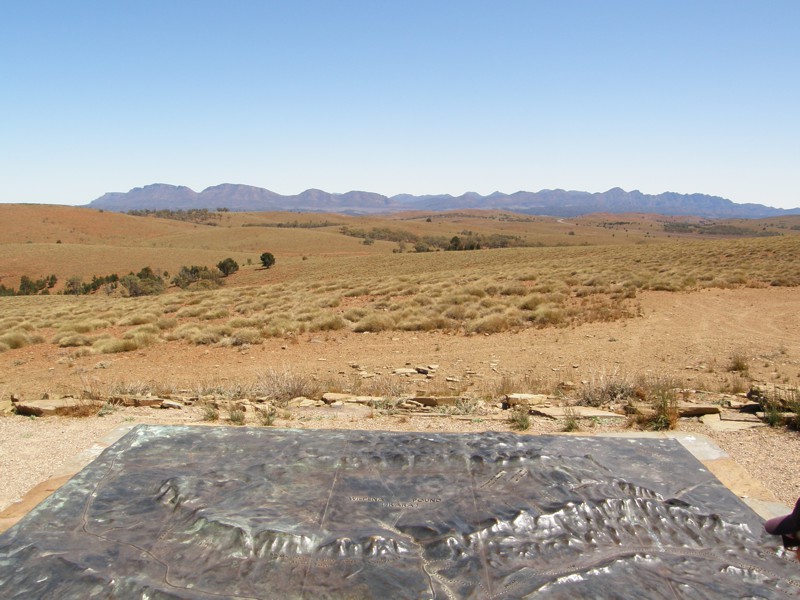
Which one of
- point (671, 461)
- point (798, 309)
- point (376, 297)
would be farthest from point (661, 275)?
point (671, 461)

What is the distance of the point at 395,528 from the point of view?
3.47 meters

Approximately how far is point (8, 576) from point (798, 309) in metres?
19.2

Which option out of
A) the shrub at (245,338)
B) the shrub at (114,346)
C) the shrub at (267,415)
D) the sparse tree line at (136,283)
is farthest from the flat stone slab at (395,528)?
the sparse tree line at (136,283)

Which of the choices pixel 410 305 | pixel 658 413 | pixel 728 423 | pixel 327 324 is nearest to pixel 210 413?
pixel 658 413

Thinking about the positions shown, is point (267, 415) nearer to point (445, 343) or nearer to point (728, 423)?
point (728, 423)

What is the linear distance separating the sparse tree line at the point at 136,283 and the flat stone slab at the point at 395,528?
106ft

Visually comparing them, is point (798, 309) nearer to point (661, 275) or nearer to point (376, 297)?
point (661, 275)

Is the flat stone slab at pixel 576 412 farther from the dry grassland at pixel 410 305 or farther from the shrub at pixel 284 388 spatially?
the dry grassland at pixel 410 305

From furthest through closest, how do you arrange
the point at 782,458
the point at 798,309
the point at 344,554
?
the point at 798,309
the point at 782,458
the point at 344,554

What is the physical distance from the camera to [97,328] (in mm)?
17984

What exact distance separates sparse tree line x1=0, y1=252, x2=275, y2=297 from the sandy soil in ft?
65.7

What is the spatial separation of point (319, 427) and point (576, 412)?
323 cm

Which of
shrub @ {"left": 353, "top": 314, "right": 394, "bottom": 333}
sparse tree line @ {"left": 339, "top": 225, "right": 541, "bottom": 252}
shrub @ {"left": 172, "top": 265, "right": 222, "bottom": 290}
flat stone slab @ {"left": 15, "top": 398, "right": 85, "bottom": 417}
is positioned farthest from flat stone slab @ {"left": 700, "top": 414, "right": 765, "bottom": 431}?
sparse tree line @ {"left": 339, "top": 225, "right": 541, "bottom": 252}

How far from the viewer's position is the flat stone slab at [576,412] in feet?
22.7
